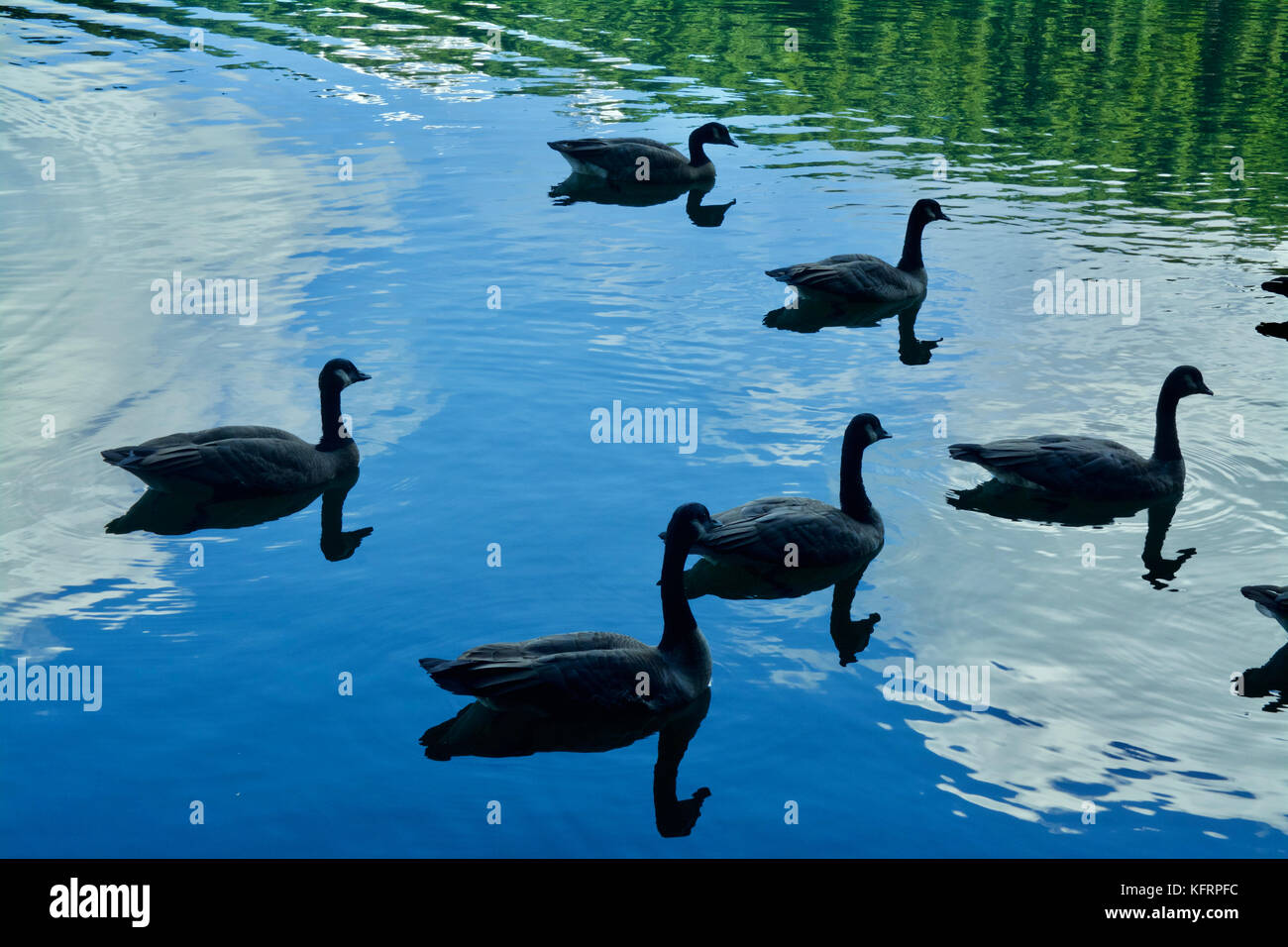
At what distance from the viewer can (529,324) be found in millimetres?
20891

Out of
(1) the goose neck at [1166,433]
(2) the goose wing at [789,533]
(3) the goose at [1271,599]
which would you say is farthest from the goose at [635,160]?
(3) the goose at [1271,599]

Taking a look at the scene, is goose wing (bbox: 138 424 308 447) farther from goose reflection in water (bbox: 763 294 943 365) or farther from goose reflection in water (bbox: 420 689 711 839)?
goose reflection in water (bbox: 763 294 943 365)

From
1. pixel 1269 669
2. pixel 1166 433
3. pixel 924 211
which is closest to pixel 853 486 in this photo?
pixel 1166 433

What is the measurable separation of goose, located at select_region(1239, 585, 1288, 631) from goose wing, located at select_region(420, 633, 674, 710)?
572 cm

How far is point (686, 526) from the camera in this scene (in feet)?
40.7

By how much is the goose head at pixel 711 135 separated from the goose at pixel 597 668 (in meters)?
18.6

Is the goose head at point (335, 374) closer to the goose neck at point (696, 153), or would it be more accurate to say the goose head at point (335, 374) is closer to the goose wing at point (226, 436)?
the goose wing at point (226, 436)

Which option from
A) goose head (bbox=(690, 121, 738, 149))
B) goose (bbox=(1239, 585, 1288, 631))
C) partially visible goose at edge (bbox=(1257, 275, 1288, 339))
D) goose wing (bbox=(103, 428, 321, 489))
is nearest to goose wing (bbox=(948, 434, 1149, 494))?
goose (bbox=(1239, 585, 1288, 631))

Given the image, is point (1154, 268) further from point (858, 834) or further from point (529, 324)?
point (858, 834)

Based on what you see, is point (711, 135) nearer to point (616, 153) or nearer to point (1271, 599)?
point (616, 153)

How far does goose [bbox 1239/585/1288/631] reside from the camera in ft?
41.0

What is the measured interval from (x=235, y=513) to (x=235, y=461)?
78 cm

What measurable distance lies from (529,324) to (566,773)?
36.1 feet

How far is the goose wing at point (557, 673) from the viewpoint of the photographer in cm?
1116
